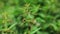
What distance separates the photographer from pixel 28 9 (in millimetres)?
1540

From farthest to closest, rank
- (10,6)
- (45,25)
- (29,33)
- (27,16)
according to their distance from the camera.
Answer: (10,6) → (45,25) → (27,16) → (29,33)

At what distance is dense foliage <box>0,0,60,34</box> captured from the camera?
1624 millimetres

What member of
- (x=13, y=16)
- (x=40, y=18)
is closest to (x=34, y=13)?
(x=40, y=18)

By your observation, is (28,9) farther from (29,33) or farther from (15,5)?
(15,5)

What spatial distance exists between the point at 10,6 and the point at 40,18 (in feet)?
1.15

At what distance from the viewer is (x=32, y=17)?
1671mm

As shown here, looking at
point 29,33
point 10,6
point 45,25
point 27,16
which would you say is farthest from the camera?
point 10,6

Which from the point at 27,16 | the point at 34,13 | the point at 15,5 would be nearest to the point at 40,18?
the point at 34,13

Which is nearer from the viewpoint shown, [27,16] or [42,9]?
[27,16]

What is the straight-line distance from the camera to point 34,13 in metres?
1.75

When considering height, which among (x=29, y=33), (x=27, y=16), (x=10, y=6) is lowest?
(x=29, y=33)

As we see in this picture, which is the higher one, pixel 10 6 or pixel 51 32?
pixel 10 6

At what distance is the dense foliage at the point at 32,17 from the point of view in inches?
63.9

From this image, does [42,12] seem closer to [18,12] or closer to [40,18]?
[40,18]
